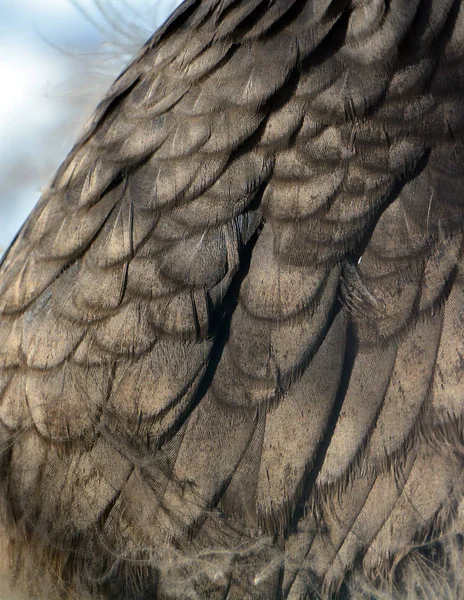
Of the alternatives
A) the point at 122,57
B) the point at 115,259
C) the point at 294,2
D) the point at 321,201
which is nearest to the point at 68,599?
the point at 115,259

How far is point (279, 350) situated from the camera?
0.69 m

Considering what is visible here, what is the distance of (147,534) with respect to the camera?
2.27 ft

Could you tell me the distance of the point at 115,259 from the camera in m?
0.75

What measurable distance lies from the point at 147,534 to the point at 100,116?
1.71ft

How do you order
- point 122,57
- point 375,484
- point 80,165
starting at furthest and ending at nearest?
point 122,57 → point 80,165 → point 375,484

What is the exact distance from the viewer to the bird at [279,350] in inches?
26.4

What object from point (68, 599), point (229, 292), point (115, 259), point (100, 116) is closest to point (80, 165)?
point (100, 116)

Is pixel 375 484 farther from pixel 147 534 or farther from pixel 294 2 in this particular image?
pixel 294 2

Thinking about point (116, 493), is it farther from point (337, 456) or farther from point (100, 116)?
point (100, 116)

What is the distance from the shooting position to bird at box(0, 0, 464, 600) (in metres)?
0.67

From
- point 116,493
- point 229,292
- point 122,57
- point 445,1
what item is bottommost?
point 116,493

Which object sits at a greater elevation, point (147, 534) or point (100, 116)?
point (100, 116)

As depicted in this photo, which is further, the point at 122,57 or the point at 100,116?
the point at 122,57

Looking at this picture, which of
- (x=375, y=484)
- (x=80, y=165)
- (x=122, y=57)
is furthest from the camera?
(x=122, y=57)
